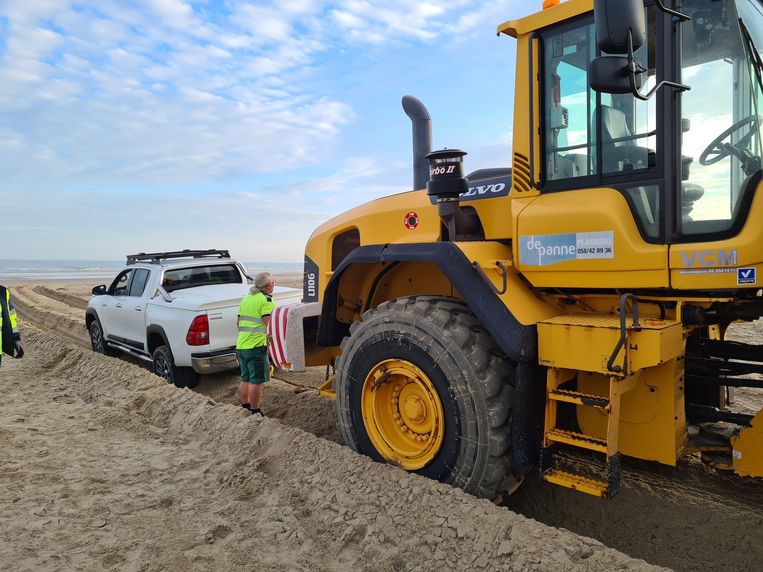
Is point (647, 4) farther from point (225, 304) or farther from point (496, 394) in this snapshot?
point (225, 304)

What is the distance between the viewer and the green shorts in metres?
5.91

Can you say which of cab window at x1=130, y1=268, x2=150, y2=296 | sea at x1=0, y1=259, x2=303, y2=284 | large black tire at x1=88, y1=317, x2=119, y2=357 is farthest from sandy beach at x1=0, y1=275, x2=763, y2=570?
sea at x1=0, y1=259, x2=303, y2=284

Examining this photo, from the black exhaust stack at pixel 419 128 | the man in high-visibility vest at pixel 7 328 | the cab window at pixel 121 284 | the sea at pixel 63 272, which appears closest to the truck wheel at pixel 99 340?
the cab window at pixel 121 284

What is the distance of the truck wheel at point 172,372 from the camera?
6.97 m

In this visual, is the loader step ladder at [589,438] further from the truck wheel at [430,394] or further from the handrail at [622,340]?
the truck wheel at [430,394]

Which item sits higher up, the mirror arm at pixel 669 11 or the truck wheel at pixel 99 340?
the mirror arm at pixel 669 11

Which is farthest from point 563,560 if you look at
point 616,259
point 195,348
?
point 195,348

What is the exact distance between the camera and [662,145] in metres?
2.91

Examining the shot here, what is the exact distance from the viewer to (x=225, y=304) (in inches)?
269

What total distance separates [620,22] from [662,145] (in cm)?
80

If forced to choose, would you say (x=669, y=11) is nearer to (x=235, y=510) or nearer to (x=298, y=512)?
(x=298, y=512)

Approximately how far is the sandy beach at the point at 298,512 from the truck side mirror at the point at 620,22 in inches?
93.6

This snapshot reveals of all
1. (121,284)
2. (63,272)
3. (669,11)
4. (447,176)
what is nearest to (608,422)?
(447,176)

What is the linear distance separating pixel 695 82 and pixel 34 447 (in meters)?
5.62
